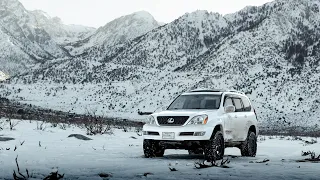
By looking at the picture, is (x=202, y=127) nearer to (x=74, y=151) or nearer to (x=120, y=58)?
(x=74, y=151)

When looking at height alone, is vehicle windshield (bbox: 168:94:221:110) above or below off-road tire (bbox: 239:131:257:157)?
above

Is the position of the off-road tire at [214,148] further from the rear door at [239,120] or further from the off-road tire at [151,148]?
the off-road tire at [151,148]

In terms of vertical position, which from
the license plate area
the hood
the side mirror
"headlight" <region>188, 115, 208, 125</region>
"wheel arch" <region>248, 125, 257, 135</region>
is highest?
the side mirror

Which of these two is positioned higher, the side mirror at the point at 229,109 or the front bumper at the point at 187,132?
the side mirror at the point at 229,109

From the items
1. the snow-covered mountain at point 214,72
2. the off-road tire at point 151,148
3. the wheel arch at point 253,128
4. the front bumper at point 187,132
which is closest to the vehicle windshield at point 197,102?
the front bumper at point 187,132

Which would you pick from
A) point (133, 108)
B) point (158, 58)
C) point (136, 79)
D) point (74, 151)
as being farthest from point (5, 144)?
point (158, 58)

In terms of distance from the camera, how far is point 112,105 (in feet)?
181

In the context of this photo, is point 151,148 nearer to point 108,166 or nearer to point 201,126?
point 201,126

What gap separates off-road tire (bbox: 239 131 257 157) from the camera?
12414 mm

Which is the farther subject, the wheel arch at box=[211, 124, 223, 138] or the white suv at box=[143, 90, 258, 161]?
the wheel arch at box=[211, 124, 223, 138]

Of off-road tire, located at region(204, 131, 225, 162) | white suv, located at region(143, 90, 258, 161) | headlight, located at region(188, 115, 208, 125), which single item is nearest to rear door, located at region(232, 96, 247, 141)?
white suv, located at region(143, 90, 258, 161)

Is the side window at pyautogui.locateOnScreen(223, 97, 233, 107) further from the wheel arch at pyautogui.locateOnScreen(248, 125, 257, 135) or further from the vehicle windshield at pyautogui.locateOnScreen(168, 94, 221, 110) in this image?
the wheel arch at pyautogui.locateOnScreen(248, 125, 257, 135)

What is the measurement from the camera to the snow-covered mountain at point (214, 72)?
52.2 meters

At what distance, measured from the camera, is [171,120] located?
10672mm
